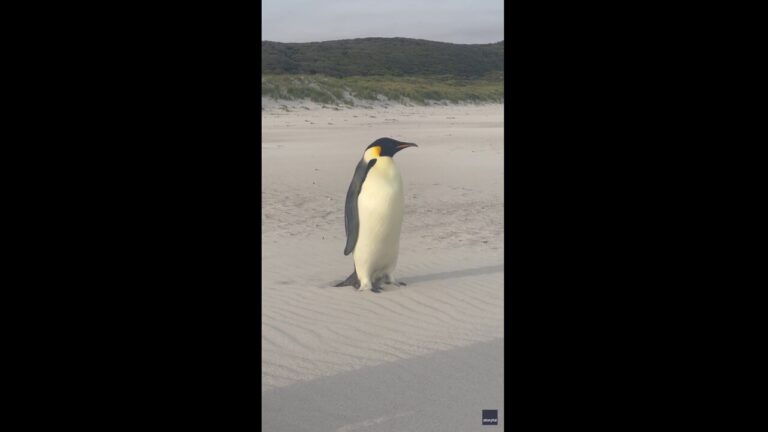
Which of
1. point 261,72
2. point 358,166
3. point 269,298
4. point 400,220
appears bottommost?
point 269,298

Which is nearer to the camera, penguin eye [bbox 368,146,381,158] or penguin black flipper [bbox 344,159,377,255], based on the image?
penguin eye [bbox 368,146,381,158]

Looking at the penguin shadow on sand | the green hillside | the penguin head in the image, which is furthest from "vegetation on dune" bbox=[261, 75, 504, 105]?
the penguin shadow on sand

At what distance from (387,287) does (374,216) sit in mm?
545

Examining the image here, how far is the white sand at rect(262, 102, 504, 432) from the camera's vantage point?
3.30m

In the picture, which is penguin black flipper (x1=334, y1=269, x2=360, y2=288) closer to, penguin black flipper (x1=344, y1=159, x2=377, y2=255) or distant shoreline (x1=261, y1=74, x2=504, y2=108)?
penguin black flipper (x1=344, y1=159, x2=377, y2=255)

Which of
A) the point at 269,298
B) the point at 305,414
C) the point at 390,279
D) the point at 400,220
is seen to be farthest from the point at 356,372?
the point at 400,220

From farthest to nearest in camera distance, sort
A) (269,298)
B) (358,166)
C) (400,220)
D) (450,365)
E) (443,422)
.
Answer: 1. (400,220)
2. (358,166)
3. (269,298)
4. (450,365)
5. (443,422)

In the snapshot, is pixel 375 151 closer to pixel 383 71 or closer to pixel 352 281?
pixel 383 71

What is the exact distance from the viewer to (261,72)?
10.7 feet

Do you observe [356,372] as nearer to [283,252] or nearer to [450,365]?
[450,365]

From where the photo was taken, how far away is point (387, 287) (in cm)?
434

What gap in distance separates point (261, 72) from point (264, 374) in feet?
3.99

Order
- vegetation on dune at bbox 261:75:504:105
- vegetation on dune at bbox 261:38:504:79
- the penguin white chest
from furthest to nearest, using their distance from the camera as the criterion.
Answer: the penguin white chest
vegetation on dune at bbox 261:75:504:105
vegetation on dune at bbox 261:38:504:79
